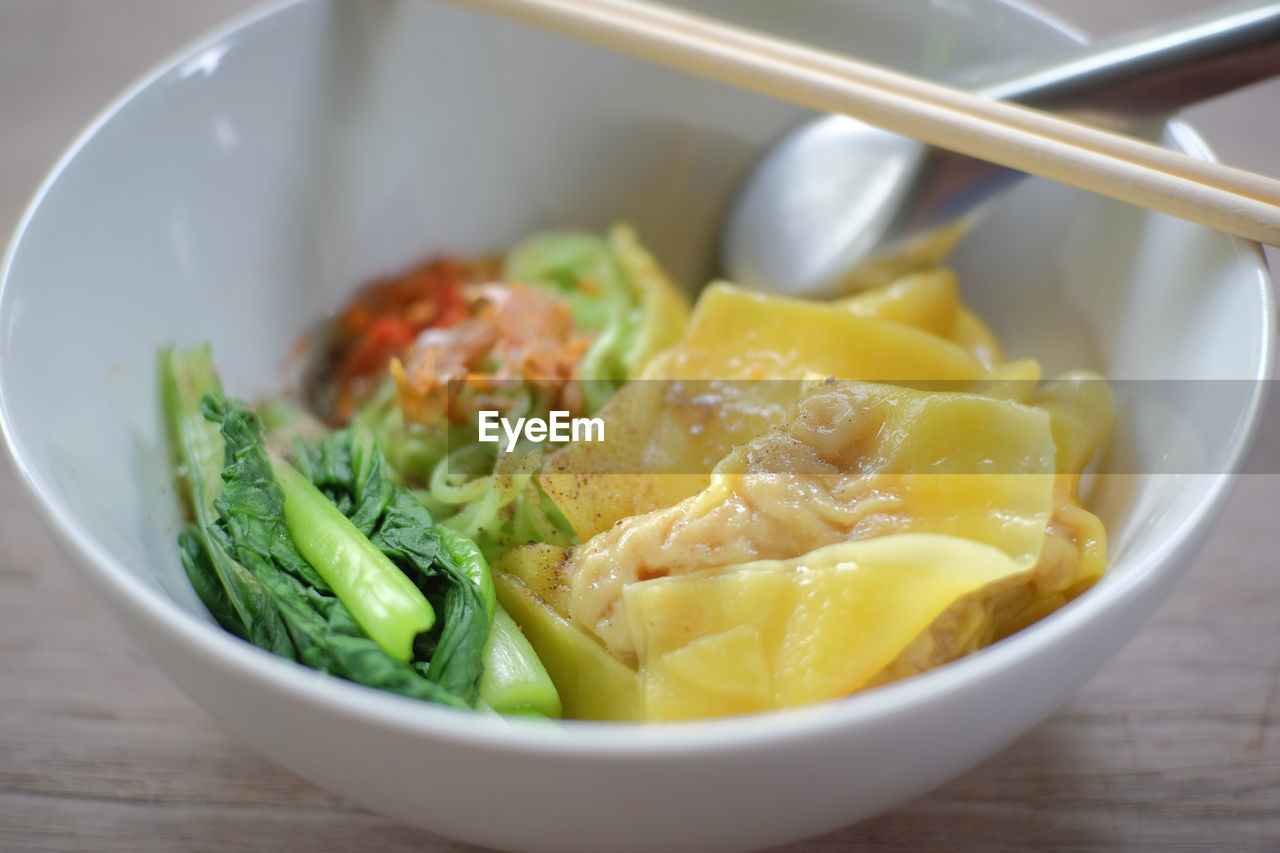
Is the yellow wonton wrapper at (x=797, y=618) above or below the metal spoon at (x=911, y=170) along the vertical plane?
below

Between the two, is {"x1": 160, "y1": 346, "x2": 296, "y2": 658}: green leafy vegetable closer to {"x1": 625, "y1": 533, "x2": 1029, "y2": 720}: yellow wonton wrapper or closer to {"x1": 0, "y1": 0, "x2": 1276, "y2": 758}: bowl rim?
{"x1": 0, "y1": 0, "x2": 1276, "y2": 758}: bowl rim

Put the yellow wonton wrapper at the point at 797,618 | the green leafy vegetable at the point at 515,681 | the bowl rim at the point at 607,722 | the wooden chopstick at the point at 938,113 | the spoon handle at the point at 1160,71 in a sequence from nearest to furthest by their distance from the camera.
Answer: the bowl rim at the point at 607,722 < the yellow wonton wrapper at the point at 797,618 < the green leafy vegetable at the point at 515,681 < the wooden chopstick at the point at 938,113 < the spoon handle at the point at 1160,71

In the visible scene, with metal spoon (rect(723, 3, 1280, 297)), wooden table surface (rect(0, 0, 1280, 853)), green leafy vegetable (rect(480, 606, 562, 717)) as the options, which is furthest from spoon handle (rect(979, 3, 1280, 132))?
green leafy vegetable (rect(480, 606, 562, 717))

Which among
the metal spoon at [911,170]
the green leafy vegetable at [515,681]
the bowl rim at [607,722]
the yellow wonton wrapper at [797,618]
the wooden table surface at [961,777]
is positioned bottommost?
the wooden table surface at [961,777]

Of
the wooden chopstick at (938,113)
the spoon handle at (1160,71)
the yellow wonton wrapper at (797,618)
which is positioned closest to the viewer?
the yellow wonton wrapper at (797,618)

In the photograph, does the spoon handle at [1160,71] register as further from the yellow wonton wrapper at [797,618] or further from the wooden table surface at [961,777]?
the yellow wonton wrapper at [797,618]

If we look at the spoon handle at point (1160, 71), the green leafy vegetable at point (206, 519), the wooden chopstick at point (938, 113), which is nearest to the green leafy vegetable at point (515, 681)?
the green leafy vegetable at point (206, 519)

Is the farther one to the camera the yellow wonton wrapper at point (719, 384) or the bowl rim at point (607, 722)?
the yellow wonton wrapper at point (719, 384)

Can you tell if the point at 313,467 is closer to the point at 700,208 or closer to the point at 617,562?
the point at 617,562
